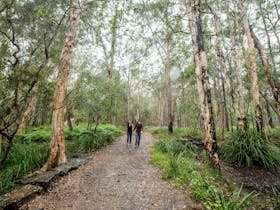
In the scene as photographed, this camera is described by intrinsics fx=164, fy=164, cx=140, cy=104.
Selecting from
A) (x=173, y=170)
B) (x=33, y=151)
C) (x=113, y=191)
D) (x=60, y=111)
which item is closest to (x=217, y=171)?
(x=173, y=170)

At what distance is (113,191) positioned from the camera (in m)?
4.08

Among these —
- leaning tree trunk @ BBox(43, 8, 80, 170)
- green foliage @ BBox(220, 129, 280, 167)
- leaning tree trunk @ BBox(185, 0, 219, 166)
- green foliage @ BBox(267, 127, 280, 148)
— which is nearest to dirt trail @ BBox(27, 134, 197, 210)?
leaning tree trunk @ BBox(43, 8, 80, 170)

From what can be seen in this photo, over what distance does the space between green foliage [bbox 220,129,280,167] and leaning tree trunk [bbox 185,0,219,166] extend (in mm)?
2334

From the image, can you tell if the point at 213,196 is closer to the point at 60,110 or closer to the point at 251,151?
the point at 251,151

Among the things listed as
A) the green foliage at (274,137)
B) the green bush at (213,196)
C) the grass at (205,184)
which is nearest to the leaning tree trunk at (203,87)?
the grass at (205,184)

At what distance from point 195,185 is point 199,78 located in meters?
3.20

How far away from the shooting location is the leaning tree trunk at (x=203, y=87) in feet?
16.6

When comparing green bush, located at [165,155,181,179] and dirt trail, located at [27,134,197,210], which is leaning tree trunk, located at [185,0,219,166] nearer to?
green bush, located at [165,155,181,179]

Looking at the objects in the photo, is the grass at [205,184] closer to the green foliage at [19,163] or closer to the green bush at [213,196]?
the green bush at [213,196]

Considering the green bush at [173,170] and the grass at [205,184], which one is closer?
the grass at [205,184]

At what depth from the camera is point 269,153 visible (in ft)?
20.7

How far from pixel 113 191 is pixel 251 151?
5615 millimetres

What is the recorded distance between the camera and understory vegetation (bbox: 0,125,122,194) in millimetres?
4805

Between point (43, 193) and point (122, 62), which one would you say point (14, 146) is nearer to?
point (43, 193)
